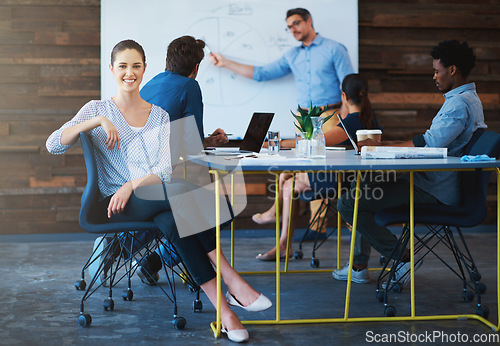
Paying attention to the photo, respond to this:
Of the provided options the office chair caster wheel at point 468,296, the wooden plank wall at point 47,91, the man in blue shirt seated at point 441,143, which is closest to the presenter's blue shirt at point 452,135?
the man in blue shirt seated at point 441,143

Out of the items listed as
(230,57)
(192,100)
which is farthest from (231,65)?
(192,100)

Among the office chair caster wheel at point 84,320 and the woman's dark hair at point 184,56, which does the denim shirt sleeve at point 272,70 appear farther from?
the office chair caster wheel at point 84,320

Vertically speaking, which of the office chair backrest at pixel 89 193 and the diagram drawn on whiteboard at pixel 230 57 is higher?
the diagram drawn on whiteboard at pixel 230 57

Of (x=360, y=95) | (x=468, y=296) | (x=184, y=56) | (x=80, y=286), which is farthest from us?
(x=360, y=95)

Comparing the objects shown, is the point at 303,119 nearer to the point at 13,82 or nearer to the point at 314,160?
the point at 314,160

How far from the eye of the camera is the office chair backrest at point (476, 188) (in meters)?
2.54

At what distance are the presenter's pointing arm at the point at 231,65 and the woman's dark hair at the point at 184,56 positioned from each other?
1382 millimetres

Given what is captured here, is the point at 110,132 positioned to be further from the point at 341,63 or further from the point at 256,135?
the point at 341,63

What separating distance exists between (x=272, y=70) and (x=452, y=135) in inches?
87.7

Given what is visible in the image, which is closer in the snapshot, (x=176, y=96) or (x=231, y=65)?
(x=176, y=96)

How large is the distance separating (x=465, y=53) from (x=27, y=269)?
2.84 meters

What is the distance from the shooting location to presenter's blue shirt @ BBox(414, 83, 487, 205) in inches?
Answer: 104

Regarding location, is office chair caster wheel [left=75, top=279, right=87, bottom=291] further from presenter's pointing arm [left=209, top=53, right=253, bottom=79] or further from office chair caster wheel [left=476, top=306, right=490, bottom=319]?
presenter's pointing arm [left=209, top=53, right=253, bottom=79]

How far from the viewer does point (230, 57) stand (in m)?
4.65
